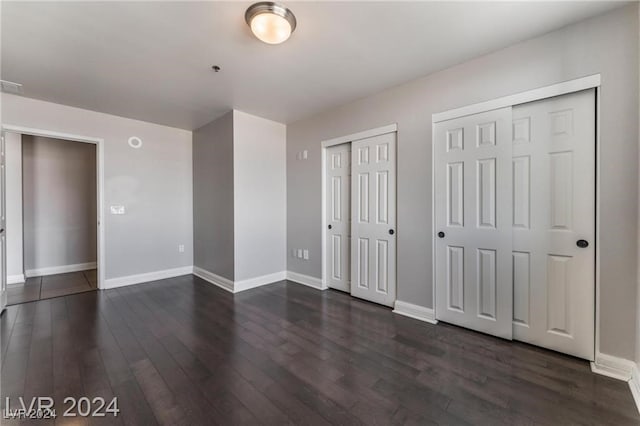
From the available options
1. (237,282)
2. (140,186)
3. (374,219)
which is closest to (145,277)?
(140,186)

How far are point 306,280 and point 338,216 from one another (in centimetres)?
113

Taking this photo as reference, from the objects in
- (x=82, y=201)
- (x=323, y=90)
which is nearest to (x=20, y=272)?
(x=82, y=201)

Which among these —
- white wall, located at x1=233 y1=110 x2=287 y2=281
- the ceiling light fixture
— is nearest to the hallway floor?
white wall, located at x1=233 y1=110 x2=287 y2=281

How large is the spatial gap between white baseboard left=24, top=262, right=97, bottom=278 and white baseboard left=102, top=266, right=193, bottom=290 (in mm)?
1720

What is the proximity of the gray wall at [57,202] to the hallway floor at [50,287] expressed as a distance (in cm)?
45

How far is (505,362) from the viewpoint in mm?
2074

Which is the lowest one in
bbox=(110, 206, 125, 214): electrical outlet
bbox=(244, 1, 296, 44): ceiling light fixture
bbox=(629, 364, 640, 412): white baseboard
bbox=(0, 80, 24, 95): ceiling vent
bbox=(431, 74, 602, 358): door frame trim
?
bbox=(629, 364, 640, 412): white baseboard

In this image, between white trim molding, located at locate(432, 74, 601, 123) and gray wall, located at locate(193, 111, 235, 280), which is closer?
white trim molding, located at locate(432, 74, 601, 123)

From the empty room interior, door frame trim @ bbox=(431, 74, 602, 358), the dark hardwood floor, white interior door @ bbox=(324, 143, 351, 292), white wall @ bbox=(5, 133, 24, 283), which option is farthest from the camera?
white wall @ bbox=(5, 133, 24, 283)

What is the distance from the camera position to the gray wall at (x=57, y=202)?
4.61 m

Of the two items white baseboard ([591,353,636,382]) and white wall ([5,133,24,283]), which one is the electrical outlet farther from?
white baseboard ([591,353,636,382])

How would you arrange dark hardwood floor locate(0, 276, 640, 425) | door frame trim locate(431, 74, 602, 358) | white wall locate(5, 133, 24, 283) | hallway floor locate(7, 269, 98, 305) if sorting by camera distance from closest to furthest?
dark hardwood floor locate(0, 276, 640, 425), door frame trim locate(431, 74, 602, 358), hallway floor locate(7, 269, 98, 305), white wall locate(5, 133, 24, 283)

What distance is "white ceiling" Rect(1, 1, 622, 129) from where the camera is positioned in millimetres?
1882

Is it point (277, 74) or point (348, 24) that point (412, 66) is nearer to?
point (348, 24)
